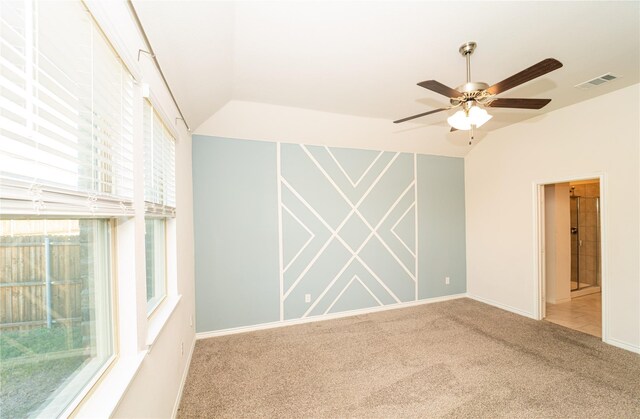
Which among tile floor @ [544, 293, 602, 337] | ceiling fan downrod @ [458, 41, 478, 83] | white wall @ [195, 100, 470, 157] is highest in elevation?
ceiling fan downrod @ [458, 41, 478, 83]

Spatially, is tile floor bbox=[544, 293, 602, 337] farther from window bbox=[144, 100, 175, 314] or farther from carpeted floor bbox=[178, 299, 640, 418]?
window bbox=[144, 100, 175, 314]

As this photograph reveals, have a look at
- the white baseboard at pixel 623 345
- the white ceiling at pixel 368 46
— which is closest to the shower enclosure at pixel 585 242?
the white baseboard at pixel 623 345

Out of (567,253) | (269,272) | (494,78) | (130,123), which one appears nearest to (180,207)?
(130,123)

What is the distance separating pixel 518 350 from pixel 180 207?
399cm

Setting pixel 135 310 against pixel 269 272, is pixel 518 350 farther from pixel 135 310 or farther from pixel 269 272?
pixel 135 310

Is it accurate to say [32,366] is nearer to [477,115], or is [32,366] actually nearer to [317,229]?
[477,115]

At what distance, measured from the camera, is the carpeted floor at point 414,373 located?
204cm

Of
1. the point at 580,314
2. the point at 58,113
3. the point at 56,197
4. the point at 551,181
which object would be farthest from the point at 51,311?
the point at 580,314

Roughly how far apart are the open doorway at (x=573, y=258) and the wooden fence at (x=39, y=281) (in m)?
5.14

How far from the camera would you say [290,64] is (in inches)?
89.2

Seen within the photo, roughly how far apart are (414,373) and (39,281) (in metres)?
2.85

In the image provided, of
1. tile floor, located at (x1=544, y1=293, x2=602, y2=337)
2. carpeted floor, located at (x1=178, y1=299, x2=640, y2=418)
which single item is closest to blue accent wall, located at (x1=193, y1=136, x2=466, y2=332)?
carpeted floor, located at (x1=178, y1=299, x2=640, y2=418)

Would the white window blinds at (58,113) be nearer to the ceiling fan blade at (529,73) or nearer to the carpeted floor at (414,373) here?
the carpeted floor at (414,373)

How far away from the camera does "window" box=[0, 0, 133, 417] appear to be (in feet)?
2.11
